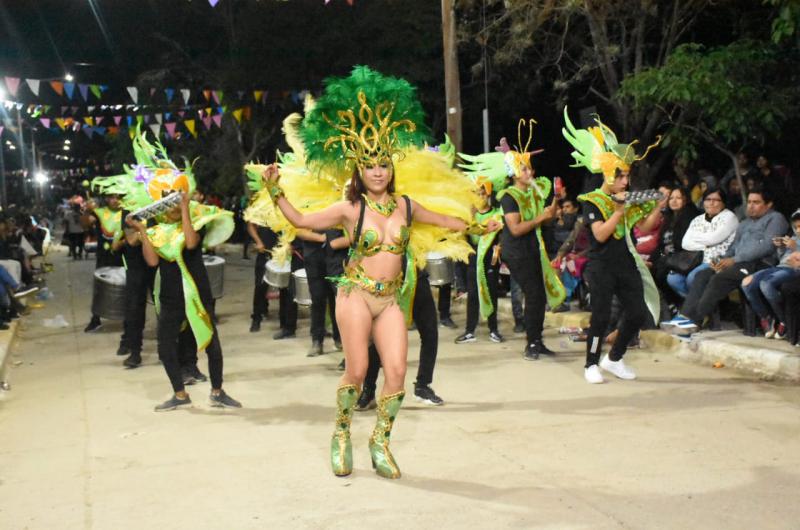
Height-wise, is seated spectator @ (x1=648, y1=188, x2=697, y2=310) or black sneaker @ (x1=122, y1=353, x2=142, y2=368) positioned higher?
seated spectator @ (x1=648, y1=188, x2=697, y2=310)

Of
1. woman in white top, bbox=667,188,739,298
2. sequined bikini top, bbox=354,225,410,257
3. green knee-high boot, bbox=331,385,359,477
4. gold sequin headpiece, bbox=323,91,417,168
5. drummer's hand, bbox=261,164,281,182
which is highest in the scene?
gold sequin headpiece, bbox=323,91,417,168

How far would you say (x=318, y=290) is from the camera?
9688 millimetres

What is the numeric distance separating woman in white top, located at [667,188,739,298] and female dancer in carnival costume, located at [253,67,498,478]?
4776 millimetres

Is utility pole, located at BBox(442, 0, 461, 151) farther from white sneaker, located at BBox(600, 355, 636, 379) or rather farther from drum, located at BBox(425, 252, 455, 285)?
white sneaker, located at BBox(600, 355, 636, 379)

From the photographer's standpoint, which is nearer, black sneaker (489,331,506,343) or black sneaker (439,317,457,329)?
black sneaker (489,331,506,343)

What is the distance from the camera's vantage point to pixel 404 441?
20.2 feet

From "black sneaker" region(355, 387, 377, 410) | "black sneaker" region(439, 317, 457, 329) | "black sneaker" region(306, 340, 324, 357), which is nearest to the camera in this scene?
"black sneaker" region(355, 387, 377, 410)

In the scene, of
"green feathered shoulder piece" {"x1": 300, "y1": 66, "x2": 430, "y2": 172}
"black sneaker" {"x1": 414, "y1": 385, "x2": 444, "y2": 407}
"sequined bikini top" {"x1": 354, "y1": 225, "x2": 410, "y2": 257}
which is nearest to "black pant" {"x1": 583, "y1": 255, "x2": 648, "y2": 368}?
"black sneaker" {"x1": 414, "y1": 385, "x2": 444, "y2": 407}

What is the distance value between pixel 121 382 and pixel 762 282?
6.30 meters

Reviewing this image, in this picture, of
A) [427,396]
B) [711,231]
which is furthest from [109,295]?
[711,231]

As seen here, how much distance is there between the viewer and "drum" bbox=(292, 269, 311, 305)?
33.8ft

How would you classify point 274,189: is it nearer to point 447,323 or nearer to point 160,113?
point 447,323

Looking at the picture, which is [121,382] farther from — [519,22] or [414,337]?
[519,22]

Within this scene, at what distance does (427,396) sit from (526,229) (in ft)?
7.81
